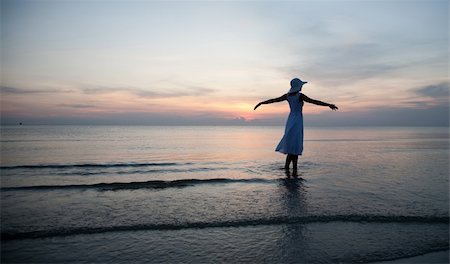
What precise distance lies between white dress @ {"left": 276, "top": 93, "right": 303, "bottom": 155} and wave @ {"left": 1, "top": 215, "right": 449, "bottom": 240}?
4.79m

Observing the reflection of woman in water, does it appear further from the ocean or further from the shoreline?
the shoreline

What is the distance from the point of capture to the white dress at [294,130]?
987 cm

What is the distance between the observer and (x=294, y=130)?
991cm

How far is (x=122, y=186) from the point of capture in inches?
316

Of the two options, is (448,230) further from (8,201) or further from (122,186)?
(8,201)

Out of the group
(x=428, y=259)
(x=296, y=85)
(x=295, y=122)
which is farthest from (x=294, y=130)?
(x=428, y=259)

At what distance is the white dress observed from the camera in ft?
32.4

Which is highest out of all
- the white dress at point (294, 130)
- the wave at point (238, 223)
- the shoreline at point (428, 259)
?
the white dress at point (294, 130)

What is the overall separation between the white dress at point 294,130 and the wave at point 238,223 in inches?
189

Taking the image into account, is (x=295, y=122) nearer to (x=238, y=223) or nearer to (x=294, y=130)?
(x=294, y=130)

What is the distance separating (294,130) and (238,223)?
5.73 metres

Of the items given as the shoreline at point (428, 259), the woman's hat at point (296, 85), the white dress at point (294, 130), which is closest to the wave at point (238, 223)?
the shoreline at point (428, 259)

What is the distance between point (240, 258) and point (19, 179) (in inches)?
358

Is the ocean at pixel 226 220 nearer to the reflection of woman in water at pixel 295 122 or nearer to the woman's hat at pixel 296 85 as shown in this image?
the reflection of woman in water at pixel 295 122
